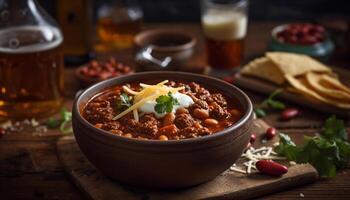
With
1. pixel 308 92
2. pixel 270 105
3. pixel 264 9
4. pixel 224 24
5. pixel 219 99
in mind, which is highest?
pixel 219 99

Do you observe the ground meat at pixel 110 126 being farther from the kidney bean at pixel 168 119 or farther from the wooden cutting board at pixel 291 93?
the wooden cutting board at pixel 291 93

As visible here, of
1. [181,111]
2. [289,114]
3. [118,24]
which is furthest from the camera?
→ [118,24]

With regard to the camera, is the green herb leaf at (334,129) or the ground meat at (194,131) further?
the green herb leaf at (334,129)

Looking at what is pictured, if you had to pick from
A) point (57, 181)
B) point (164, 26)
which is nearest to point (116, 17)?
point (164, 26)

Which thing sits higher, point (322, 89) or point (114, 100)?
point (114, 100)

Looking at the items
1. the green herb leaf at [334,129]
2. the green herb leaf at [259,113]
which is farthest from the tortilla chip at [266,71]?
the green herb leaf at [334,129]

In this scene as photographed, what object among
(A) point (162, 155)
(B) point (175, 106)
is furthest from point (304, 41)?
A: (A) point (162, 155)

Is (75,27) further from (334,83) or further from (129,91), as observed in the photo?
(334,83)

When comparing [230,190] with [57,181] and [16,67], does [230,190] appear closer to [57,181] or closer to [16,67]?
[57,181]
